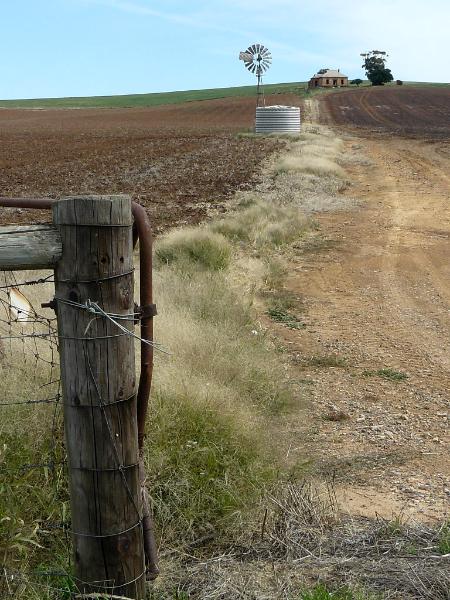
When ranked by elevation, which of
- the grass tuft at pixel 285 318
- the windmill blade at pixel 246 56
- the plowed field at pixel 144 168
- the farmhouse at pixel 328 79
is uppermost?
the farmhouse at pixel 328 79

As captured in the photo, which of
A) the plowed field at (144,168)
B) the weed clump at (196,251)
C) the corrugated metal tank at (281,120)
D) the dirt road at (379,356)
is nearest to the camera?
the dirt road at (379,356)

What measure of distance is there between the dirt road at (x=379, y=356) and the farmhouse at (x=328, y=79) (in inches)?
3922

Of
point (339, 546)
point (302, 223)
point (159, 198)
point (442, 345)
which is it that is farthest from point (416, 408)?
point (159, 198)

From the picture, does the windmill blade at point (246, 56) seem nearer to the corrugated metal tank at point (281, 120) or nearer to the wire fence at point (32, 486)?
the corrugated metal tank at point (281, 120)

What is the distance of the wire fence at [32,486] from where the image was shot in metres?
3.12

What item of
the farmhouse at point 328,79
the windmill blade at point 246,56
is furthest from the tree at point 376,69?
the windmill blade at point 246,56

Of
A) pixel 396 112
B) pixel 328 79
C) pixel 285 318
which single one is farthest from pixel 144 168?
pixel 328 79

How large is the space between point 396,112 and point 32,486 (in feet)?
189

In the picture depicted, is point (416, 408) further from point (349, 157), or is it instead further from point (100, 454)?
point (349, 157)

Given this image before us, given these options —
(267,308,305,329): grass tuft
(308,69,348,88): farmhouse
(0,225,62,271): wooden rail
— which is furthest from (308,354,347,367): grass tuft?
(308,69,348,88): farmhouse

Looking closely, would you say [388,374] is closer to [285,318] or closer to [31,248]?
[285,318]

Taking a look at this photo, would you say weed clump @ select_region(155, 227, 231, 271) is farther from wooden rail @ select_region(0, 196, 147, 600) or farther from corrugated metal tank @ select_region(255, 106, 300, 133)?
corrugated metal tank @ select_region(255, 106, 300, 133)

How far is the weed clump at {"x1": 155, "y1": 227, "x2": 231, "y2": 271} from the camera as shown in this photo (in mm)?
9891

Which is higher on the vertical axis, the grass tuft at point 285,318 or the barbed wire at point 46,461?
the barbed wire at point 46,461
